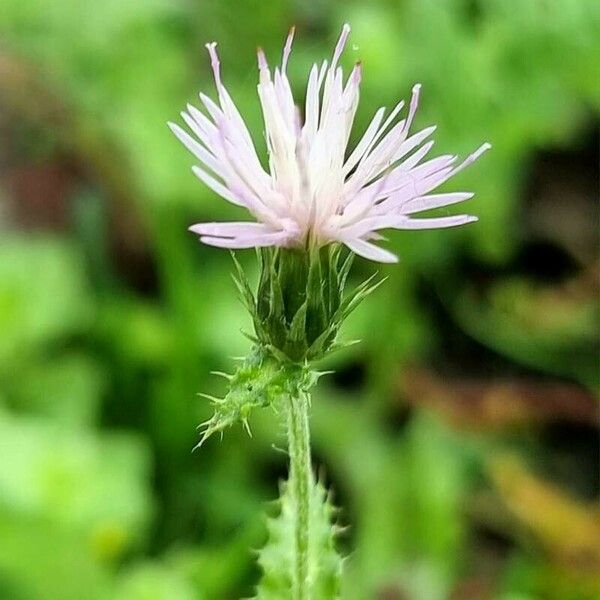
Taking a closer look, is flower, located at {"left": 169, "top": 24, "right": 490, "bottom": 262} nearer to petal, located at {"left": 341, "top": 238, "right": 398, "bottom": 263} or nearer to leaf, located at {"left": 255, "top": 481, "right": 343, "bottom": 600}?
petal, located at {"left": 341, "top": 238, "right": 398, "bottom": 263}

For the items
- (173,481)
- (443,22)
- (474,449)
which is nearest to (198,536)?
(173,481)

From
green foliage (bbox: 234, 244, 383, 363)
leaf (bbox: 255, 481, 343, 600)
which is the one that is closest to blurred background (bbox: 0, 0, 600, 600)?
leaf (bbox: 255, 481, 343, 600)

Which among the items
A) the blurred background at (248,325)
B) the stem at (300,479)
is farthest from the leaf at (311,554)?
the blurred background at (248,325)

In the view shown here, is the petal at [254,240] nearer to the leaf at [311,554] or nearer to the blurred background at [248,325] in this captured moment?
the leaf at [311,554]

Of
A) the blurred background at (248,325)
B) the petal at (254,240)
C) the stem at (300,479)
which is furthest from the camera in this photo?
the blurred background at (248,325)

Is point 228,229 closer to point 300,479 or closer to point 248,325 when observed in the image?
point 300,479

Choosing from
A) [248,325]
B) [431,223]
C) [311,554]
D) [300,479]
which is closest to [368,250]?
[431,223]

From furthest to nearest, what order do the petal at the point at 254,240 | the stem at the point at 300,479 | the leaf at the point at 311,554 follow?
the leaf at the point at 311,554 → the stem at the point at 300,479 → the petal at the point at 254,240
